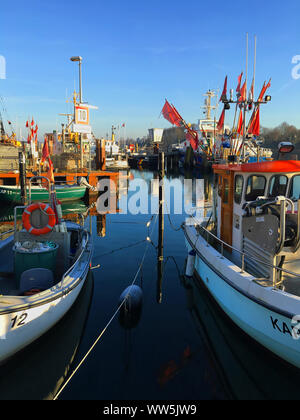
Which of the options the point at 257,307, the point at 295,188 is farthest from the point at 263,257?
the point at 295,188

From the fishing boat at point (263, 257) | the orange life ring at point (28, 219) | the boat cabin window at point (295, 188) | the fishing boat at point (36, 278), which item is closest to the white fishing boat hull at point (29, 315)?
the fishing boat at point (36, 278)

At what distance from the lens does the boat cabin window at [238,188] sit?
8.52 meters

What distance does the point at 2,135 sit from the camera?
44.6m

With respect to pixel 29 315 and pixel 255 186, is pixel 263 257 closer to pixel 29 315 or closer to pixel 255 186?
pixel 255 186

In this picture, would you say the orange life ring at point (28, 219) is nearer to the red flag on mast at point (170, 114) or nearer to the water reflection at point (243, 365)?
the water reflection at point (243, 365)

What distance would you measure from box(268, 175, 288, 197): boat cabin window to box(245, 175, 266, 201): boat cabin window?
10.9 inches

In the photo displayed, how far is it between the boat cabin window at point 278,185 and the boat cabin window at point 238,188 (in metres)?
0.91

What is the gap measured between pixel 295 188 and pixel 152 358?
5.30 metres

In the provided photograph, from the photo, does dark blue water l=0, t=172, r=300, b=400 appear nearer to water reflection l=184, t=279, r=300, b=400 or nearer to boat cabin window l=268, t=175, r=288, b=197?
water reflection l=184, t=279, r=300, b=400

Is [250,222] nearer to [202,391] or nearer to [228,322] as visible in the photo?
[228,322]
